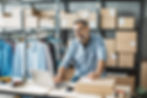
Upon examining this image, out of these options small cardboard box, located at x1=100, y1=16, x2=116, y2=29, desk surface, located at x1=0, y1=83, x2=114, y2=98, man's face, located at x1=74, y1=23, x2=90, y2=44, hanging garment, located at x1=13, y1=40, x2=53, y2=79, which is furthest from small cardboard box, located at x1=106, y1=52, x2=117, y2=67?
desk surface, located at x1=0, y1=83, x2=114, y2=98

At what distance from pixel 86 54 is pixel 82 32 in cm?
31

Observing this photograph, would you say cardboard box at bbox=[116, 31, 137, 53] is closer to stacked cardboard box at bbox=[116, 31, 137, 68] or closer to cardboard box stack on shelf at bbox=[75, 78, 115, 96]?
stacked cardboard box at bbox=[116, 31, 137, 68]

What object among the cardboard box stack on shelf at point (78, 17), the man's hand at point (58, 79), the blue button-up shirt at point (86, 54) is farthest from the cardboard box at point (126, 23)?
the man's hand at point (58, 79)

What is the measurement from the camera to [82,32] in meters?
2.66

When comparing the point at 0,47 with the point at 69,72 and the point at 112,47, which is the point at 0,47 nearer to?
the point at 69,72

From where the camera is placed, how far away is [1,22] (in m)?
3.13

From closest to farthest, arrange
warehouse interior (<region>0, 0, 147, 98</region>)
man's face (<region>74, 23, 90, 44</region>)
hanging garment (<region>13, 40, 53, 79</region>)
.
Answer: warehouse interior (<region>0, 0, 147, 98</region>), man's face (<region>74, 23, 90, 44</region>), hanging garment (<region>13, 40, 53, 79</region>)

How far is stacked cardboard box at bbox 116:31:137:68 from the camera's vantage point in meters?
3.92

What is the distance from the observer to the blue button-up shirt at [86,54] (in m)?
2.79

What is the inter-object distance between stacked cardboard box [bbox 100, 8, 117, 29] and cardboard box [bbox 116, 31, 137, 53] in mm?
205

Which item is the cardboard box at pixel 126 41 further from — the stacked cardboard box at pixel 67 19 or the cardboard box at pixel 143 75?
the stacked cardboard box at pixel 67 19

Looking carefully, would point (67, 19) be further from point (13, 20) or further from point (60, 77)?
point (60, 77)

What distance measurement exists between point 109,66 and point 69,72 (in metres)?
1.38

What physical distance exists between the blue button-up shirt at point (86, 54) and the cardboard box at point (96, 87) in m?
0.53
